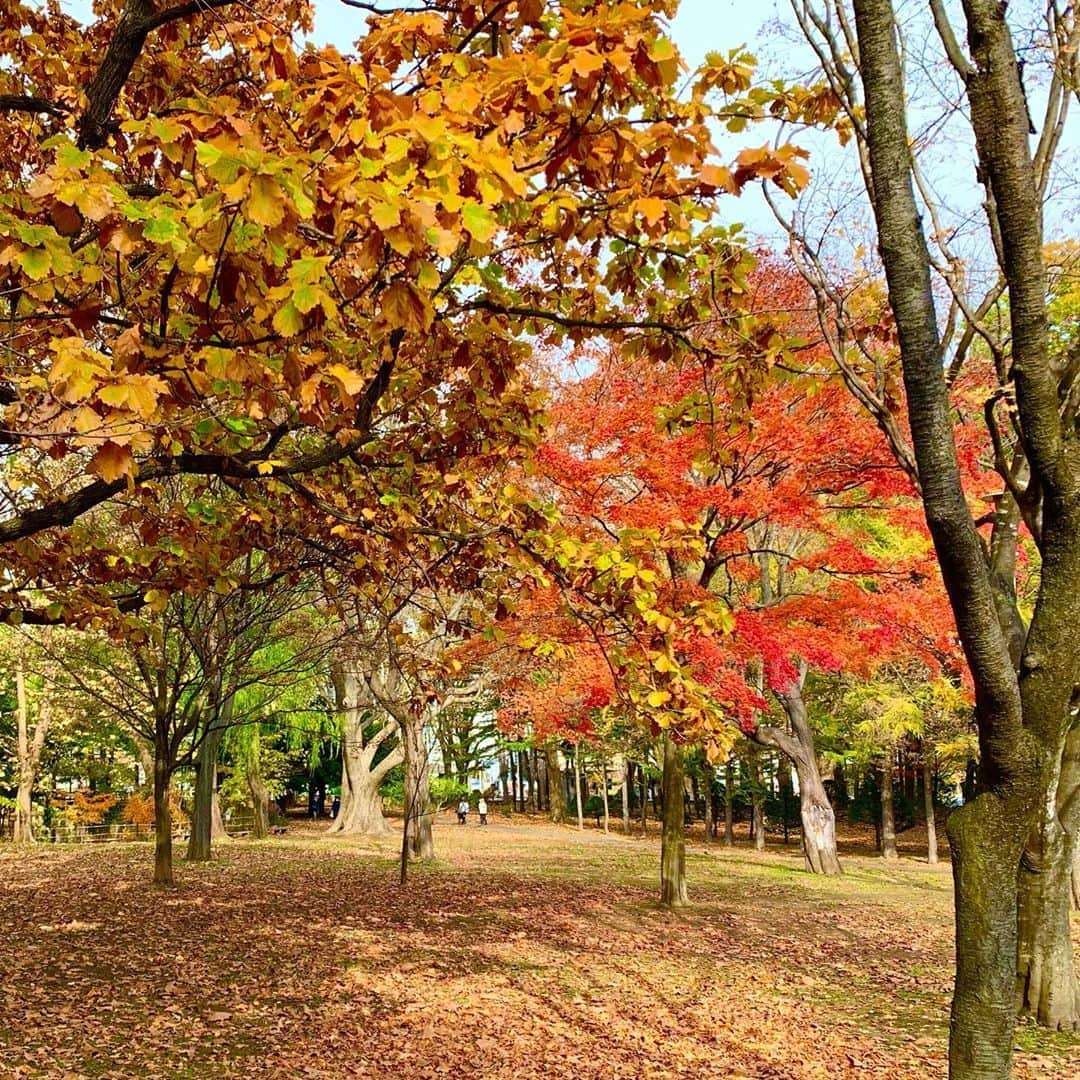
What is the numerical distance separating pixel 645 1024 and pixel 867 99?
6.39 metres

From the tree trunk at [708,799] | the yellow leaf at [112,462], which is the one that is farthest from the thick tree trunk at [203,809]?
the tree trunk at [708,799]

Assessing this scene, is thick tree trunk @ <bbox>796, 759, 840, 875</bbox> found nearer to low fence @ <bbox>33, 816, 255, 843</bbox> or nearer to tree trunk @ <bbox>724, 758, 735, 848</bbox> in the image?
tree trunk @ <bbox>724, 758, 735, 848</bbox>

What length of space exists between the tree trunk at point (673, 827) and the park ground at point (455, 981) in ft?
1.66

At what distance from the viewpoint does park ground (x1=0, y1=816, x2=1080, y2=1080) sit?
18.3 feet

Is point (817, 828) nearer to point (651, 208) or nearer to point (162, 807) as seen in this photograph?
point (162, 807)

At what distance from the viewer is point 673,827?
476 inches

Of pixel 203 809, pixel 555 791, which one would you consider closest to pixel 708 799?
pixel 555 791

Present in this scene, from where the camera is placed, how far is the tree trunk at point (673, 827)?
39.5 feet

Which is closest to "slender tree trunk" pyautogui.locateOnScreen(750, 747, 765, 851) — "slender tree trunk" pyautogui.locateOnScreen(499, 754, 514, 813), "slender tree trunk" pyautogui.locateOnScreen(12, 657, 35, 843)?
"slender tree trunk" pyautogui.locateOnScreen(12, 657, 35, 843)

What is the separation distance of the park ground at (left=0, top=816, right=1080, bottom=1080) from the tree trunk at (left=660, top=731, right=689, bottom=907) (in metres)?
0.50

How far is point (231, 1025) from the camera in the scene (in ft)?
19.6

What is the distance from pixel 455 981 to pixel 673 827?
17.8 feet

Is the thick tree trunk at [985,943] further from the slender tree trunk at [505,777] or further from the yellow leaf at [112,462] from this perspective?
the slender tree trunk at [505,777]

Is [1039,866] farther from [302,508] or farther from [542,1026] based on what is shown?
[302,508]
